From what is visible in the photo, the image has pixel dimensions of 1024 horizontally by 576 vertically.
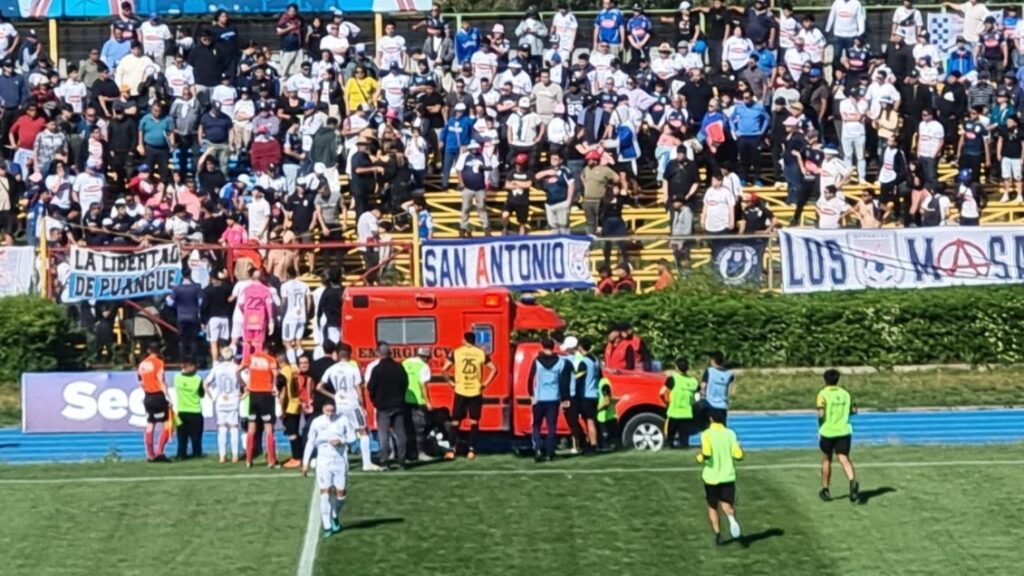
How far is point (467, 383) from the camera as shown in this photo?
27.5 m

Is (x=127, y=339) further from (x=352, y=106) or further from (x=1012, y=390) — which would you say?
(x=1012, y=390)

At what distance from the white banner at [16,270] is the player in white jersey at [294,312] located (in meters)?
4.03

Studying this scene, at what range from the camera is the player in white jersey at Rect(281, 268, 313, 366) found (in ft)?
104

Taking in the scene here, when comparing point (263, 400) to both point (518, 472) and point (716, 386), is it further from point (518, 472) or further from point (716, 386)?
point (716, 386)

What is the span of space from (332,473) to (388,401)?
3553mm

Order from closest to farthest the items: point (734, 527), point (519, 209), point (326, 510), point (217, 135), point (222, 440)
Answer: point (734, 527), point (326, 510), point (222, 440), point (519, 209), point (217, 135)

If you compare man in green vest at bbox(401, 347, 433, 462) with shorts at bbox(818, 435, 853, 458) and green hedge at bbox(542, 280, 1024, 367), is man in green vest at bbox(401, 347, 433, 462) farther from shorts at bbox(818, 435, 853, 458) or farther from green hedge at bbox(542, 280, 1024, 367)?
shorts at bbox(818, 435, 853, 458)

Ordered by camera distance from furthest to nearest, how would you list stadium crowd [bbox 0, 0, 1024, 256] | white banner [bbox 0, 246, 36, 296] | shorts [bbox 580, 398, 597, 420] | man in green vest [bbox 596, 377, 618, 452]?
stadium crowd [bbox 0, 0, 1024, 256] < white banner [bbox 0, 246, 36, 296] < man in green vest [bbox 596, 377, 618, 452] < shorts [bbox 580, 398, 597, 420]

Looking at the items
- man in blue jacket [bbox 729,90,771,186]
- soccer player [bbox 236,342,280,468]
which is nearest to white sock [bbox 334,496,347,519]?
soccer player [bbox 236,342,280,468]

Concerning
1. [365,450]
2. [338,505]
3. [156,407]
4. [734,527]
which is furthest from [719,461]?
[156,407]

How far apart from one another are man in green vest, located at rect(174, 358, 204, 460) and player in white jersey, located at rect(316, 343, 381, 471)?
2.30 meters

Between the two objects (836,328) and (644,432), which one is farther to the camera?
(836,328)

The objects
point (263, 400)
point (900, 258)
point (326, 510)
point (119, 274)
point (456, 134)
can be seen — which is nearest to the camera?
point (326, 510)

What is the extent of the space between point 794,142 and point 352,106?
7494mm
